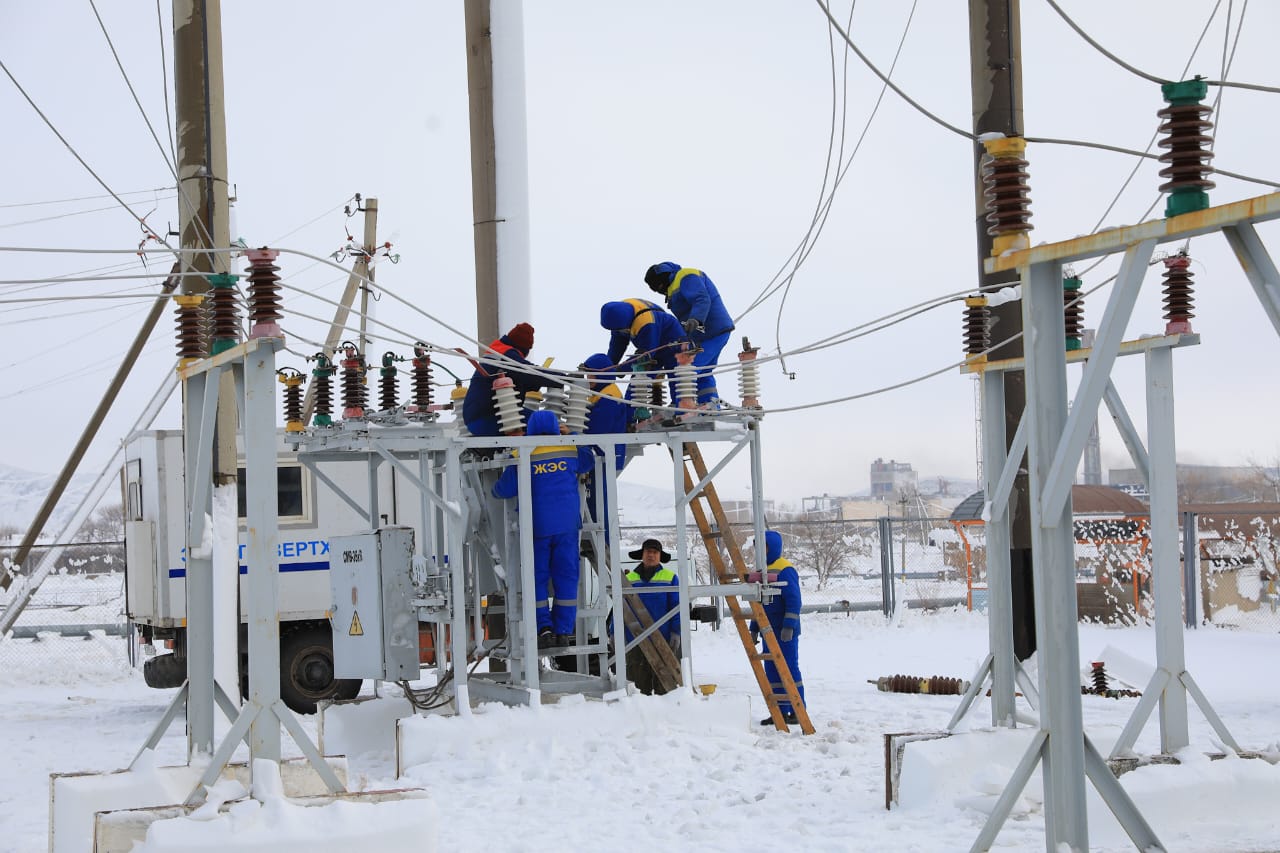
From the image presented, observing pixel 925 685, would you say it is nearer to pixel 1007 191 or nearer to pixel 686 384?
pixel 686 384

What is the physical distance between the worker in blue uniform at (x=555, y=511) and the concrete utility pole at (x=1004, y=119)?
11.2 ft

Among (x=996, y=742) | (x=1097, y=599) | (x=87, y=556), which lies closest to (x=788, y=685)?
(x=996, y=742)

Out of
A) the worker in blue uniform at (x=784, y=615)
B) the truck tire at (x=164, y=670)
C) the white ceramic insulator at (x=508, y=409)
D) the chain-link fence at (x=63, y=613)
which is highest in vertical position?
the white ceramic insulator at (x=508, y=409)

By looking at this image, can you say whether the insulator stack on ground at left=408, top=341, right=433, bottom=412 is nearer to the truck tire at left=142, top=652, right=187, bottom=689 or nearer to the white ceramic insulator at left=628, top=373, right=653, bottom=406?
the white ceramic insulator at left=628, top=373, right=653, bottom=406

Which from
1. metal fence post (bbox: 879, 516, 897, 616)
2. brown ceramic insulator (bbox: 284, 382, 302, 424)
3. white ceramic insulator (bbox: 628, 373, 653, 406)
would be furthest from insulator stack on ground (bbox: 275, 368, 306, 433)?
metal fence post (bbox: 879, 516, 897, 616)

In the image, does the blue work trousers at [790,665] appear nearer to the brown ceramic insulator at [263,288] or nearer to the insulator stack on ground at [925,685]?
the insulator stack on ground at [925,685]

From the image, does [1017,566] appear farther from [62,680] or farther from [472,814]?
[62,680]

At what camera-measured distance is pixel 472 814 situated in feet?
25.7

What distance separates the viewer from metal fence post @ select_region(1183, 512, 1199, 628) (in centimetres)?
1762

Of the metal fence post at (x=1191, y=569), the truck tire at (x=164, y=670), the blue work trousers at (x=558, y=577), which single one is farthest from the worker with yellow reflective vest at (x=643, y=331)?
the metal fence post at (x=1191, y=569)

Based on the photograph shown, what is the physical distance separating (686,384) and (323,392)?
3.08 m

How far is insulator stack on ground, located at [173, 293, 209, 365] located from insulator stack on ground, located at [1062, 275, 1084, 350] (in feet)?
15.9

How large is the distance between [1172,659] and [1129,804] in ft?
6.80

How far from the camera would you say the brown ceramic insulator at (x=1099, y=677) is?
41.1 ft
